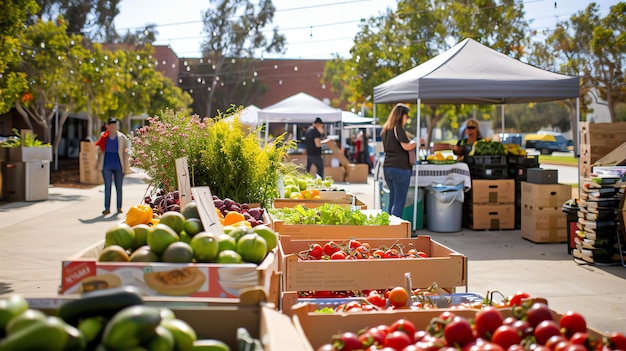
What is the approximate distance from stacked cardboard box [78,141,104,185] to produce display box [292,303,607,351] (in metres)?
19.5

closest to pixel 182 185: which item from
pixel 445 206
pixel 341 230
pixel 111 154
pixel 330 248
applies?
pixel 330 248

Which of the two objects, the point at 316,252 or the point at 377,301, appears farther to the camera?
the point at 316,252

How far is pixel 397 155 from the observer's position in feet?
31.8

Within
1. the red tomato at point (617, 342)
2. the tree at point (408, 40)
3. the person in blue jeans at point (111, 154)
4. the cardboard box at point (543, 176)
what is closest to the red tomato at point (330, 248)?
the red tomato at point (617, 342)

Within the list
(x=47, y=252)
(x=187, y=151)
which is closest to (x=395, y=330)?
(x=187, y=151)

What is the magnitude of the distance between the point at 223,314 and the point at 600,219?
6714mm

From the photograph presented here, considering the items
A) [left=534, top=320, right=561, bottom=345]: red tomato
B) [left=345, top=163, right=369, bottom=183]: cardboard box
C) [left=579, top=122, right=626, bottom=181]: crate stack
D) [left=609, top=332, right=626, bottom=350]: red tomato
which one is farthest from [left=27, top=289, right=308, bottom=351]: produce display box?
[left=345, top=163, right=369, bottom=183]: cardboard box

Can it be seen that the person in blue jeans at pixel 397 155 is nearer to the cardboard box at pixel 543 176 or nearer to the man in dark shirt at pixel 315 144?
the cardboard box at pixel 543 176

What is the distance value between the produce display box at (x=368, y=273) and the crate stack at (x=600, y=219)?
4.32 meters

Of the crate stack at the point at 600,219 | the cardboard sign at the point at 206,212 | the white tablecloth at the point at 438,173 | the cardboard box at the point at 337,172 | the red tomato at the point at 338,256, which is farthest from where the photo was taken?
the cardboard box at the point at 337,172

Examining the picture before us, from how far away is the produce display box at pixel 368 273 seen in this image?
4.05 metres

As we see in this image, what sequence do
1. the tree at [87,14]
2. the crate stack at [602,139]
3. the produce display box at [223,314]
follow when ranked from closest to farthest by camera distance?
the produce display box at [223,314] → the crate stack at [602,139] → the tree at [87,14]

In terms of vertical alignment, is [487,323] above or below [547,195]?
below

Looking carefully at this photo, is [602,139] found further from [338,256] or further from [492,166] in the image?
[338,256]
